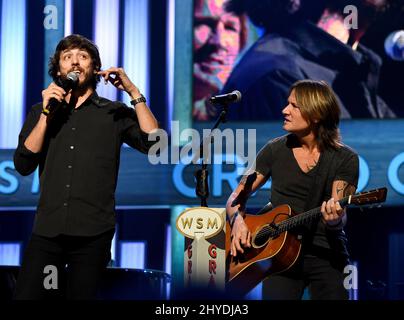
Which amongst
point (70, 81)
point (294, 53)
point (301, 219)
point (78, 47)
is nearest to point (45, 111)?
point (70, 81)

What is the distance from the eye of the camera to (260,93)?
6703mm

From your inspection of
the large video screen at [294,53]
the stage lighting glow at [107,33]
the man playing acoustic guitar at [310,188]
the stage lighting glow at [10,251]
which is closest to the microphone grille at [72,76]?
the man playing acoustic guitar at [310,188]

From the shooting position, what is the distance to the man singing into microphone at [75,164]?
11.1 ft

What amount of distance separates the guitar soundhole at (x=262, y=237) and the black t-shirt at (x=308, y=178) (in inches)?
7.1

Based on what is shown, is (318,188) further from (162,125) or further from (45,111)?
(162,125)

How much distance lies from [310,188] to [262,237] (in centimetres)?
49

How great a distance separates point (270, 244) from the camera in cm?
407

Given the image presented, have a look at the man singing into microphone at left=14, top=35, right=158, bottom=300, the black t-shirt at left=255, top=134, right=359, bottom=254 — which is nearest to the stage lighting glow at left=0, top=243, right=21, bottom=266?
the man singing into microphone at left=14, top=35, right=158, bottom=300

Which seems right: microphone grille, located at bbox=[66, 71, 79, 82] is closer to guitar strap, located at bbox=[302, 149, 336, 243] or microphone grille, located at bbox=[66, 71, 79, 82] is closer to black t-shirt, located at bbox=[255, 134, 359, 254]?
black t-shirt, located at bbox=[255, 134, 359, 254]

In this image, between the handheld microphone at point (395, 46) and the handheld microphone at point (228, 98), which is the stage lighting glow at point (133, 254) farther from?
the handheld microphone at point (395, 46)

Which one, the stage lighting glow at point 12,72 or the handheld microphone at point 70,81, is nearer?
the handheld microphone at point 70,81

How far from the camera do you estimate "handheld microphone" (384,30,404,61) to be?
6570 mm

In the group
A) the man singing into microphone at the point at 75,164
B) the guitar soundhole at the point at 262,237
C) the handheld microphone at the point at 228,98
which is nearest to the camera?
the man singing into microphone at the point at 75,164

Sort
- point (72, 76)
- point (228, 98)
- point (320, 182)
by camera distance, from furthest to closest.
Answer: point (228, 98) → point (320, 182) → point (72, 76)
